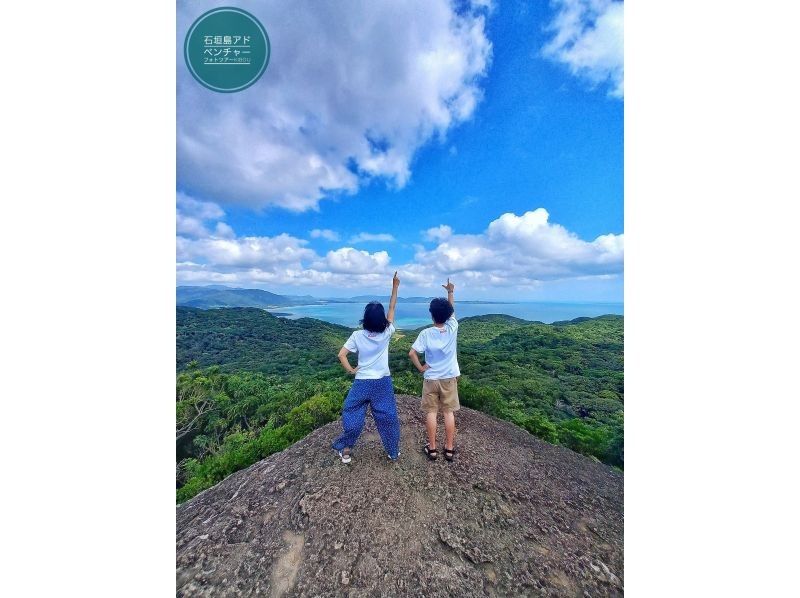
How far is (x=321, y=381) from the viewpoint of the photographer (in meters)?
3.61

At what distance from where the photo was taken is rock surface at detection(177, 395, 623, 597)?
73.9 inches

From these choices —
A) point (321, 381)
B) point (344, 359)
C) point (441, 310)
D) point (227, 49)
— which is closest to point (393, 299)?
point (441, 310)

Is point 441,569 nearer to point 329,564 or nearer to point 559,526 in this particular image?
point 329,564

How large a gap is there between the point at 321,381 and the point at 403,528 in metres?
1.92

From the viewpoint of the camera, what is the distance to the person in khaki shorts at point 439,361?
2557 millimetres

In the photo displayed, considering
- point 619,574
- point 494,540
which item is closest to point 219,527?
point 494,540

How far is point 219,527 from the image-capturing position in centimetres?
215

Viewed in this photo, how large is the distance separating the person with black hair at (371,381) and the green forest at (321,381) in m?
0.36

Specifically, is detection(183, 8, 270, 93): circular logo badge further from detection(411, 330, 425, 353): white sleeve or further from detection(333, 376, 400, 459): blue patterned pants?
detection(333, 376, 400, 459): blue patterned pants

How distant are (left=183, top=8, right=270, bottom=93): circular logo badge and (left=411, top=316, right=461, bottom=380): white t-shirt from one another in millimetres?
2734

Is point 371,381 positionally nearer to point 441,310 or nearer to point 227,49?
point 441,310

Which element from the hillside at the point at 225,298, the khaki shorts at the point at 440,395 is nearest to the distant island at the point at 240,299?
the hillside at the point at 225,298

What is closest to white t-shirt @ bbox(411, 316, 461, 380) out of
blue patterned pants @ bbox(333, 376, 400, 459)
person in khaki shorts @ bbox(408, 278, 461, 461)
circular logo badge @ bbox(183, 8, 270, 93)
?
person in khaki shorts @ bbox(408, 278, 461, 461)
